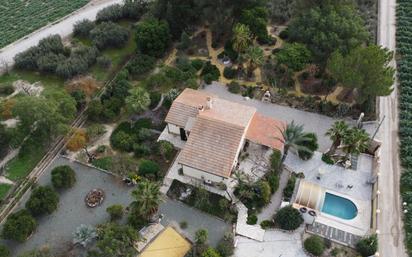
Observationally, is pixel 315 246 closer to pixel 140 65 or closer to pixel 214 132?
pixel 214 132

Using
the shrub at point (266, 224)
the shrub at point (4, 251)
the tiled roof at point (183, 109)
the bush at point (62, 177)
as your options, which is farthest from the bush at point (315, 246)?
the shrub at point (4, 251)

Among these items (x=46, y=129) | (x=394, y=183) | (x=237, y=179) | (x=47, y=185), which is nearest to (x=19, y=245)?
(x=47, y=185)

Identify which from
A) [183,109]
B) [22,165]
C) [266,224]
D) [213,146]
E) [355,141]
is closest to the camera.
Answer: [266,224]

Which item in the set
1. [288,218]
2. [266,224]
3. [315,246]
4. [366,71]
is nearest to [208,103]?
[266,224]

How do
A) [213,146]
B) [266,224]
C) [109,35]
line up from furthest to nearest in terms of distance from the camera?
[109,35] < [213,146] < [266,224]

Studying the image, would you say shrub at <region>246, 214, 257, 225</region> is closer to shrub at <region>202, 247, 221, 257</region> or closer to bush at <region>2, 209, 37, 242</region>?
shrub at <region>202, 247, 221, 257</region>

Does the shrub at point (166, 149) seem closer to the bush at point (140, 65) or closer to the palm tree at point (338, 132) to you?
the bush at point (140, 65)

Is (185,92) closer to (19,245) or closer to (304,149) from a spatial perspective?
(304,149)
